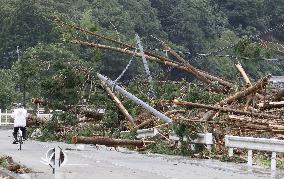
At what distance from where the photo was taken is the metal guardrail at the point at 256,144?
1714 cm

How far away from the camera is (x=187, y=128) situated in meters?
20.8

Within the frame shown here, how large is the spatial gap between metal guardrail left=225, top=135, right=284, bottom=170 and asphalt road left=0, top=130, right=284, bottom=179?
39 centimetres

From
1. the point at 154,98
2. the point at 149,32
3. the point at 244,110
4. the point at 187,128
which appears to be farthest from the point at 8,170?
the point at 149,32

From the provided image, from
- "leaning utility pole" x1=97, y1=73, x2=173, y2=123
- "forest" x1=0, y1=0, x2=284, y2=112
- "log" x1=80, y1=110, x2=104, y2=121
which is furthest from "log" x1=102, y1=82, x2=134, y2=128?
"log" x1=80, y1=110, x2=104, y2=121

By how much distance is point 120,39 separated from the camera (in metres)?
56.2

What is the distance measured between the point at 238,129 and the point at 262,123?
3.41 ft

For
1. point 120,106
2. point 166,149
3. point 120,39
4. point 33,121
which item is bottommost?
point 166,149

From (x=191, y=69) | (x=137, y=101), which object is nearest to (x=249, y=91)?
(x=191, y=69)

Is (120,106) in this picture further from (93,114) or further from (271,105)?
(271,105)

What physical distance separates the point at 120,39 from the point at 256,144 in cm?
3895

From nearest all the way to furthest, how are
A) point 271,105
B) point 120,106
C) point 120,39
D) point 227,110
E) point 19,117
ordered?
point 227,110
point 271,105
point 19,117
point 120,106
point 120,39

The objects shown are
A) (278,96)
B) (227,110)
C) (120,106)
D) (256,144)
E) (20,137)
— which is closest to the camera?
(256,144)

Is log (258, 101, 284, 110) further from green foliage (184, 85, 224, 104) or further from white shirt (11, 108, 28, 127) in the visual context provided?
white shirt (11, 108, 28, 127)

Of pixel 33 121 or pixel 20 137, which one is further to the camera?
pixel 33 121
